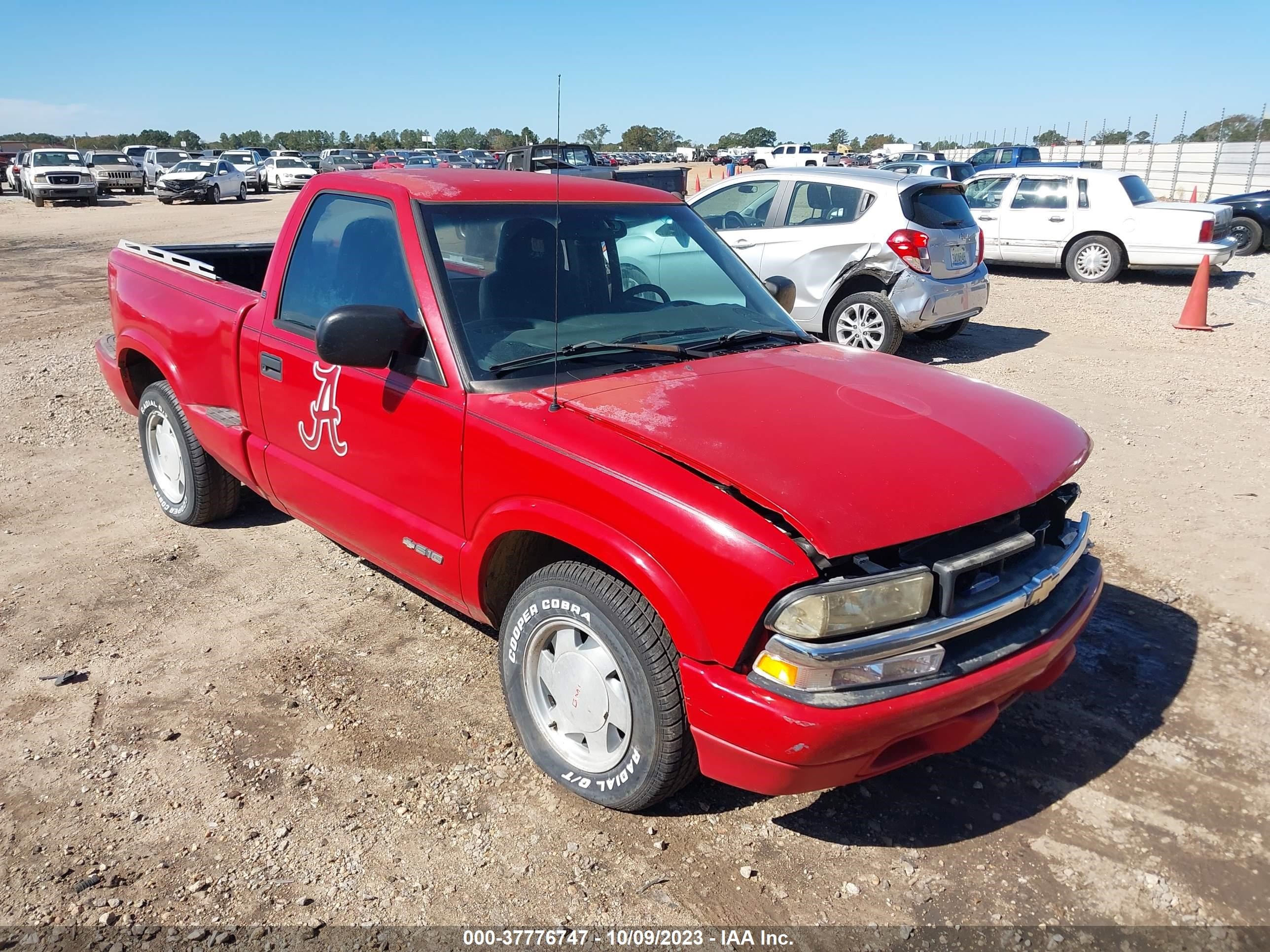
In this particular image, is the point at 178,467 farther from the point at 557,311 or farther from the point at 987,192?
the point at 987,192

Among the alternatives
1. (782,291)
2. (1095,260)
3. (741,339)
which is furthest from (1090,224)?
(741,339)

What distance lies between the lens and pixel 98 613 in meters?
4.23

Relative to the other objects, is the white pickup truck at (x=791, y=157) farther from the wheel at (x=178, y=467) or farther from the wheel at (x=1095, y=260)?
the wheel at (x=178, y=467)

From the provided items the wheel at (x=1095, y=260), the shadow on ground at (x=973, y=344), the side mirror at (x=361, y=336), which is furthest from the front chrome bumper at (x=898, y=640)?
the wheel at (x=1095, y=260)

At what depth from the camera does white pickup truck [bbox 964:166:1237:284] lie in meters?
13.7

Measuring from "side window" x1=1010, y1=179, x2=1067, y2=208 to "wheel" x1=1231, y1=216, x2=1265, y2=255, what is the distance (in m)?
5.94

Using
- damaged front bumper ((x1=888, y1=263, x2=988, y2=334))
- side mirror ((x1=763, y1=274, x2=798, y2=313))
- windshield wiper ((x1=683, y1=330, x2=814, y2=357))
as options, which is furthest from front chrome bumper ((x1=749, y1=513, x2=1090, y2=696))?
damaged front bumper ((x1=888, y1=263, x2=988, y2=334))

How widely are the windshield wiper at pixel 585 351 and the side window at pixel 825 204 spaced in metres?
6.05

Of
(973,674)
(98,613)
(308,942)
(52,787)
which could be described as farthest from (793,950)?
(98,613)

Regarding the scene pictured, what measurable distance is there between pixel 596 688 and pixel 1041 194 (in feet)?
46.8

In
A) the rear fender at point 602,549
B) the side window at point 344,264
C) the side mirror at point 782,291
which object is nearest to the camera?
the rear fender at point 602,549

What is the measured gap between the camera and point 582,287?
3615mm

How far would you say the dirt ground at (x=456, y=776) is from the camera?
8.73 feet

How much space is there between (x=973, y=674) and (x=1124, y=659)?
1.83m
